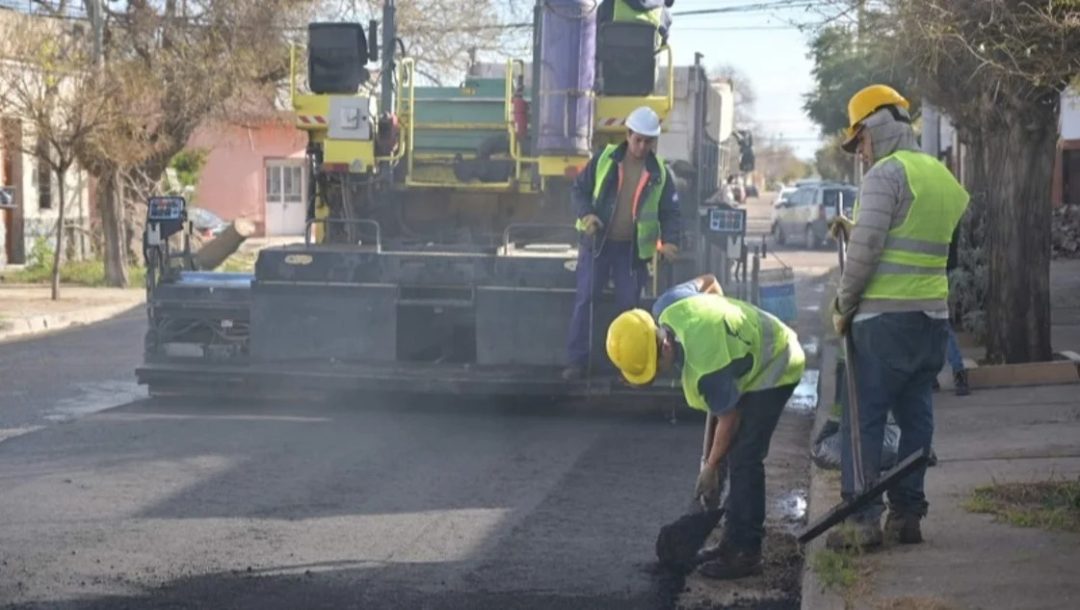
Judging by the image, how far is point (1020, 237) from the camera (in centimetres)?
1305

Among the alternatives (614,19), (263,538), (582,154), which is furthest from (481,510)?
(614,19)

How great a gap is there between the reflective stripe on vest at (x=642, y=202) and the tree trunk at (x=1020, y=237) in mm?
3293

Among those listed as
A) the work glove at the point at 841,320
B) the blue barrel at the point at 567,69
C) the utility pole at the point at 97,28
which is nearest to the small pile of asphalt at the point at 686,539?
the work glove at the point at 841,320

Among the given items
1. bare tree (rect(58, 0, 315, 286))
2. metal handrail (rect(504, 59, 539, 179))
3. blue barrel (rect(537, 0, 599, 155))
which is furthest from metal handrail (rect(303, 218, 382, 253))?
bare tree (rect(58, 0, 315, 286))

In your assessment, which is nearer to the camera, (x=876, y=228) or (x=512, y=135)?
(x=876, y=228)

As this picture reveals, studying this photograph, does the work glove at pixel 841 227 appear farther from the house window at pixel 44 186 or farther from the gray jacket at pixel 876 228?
the house window at pixel 44 186

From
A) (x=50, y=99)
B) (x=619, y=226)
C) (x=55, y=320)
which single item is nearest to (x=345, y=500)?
(x=619, y=226)

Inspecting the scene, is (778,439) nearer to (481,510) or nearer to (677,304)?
(481,510)

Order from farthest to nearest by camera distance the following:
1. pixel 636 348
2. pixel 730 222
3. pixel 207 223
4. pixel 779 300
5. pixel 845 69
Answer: pixel 207 223, pixel 845 69, pixel 779 300, pixel 730 222, pixel 636 348

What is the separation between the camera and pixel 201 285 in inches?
484

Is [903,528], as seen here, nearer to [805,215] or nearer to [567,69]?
[567,69]

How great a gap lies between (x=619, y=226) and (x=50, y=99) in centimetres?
1396

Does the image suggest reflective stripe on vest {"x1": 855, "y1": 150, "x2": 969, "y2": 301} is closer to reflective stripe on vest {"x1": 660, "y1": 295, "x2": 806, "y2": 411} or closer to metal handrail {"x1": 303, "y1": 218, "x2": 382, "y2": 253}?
reflective stripe on vest {"x1": 660, "y1": 295, "x2": 806, "y2": 411}

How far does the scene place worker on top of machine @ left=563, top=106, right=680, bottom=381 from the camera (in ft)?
36.7
